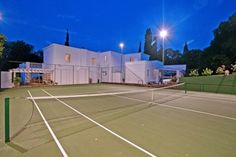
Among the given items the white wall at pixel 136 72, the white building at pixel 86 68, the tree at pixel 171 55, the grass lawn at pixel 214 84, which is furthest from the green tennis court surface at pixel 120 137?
the tree at pixel 171 55

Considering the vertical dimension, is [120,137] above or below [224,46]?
below

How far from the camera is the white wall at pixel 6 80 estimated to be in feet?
71.4

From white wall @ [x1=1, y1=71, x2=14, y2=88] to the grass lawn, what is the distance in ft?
85.5

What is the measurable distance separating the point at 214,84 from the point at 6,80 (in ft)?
94.2

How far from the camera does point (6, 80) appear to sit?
22125 millimetres

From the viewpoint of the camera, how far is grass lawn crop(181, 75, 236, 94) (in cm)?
1639

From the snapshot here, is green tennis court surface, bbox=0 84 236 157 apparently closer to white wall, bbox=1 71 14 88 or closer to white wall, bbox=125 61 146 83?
white wall, bbox=1 71 14 88

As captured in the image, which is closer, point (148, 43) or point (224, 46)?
point (224, 46)

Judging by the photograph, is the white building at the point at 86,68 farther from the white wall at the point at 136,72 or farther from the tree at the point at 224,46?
the tree at the point at 224,46

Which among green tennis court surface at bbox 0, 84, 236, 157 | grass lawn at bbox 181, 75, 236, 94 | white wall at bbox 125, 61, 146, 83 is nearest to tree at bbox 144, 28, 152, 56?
white wall at bbox 125, 61, 146, 83

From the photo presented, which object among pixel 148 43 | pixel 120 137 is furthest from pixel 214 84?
pixel 148 43

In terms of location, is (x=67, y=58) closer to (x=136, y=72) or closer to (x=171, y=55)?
(x=136, y=72)

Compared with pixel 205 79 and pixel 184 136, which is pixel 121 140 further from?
pixel 205 79

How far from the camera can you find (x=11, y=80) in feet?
74.3
